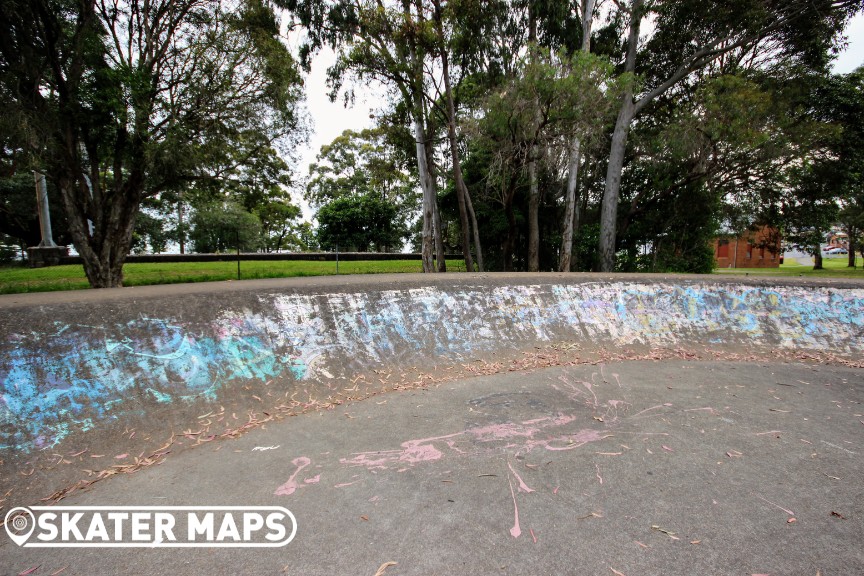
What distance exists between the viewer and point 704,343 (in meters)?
6.59

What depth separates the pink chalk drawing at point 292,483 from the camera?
8.70ft

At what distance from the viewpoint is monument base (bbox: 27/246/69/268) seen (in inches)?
589

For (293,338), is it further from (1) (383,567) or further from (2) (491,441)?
(1) (383,567)

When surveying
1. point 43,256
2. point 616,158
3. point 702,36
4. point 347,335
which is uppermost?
point 702,36

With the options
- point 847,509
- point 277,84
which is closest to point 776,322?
point 847,509

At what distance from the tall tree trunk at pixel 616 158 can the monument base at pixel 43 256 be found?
20.7 meters

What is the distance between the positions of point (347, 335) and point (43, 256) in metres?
17.0

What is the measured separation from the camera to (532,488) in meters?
2.68

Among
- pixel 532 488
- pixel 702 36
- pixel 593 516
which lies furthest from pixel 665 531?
pixel 702 36

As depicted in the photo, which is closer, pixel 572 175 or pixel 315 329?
pixel 315 329

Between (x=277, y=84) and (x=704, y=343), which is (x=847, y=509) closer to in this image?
(x=704, y=343)

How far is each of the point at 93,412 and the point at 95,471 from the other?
517 millimetres

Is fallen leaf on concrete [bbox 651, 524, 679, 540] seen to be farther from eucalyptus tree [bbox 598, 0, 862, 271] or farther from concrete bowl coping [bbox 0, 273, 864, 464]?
eucalyptus tree [bbox 598, 0, 862, 271]
